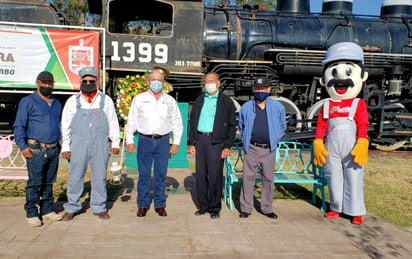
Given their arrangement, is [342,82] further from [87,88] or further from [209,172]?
[87,88]

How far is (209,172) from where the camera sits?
3982mm

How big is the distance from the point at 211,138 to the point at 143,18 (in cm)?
539

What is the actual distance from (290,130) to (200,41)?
9.54ft

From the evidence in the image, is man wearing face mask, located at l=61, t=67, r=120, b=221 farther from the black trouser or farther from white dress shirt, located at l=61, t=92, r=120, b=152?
the black trouser

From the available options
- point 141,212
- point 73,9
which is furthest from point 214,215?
point 73,9

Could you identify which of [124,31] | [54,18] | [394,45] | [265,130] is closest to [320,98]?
[394,45]

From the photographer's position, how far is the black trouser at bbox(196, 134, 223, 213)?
3.93 meters

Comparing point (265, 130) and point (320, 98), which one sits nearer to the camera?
point (265, 130)

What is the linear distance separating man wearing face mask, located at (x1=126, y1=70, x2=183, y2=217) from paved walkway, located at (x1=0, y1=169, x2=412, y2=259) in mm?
242

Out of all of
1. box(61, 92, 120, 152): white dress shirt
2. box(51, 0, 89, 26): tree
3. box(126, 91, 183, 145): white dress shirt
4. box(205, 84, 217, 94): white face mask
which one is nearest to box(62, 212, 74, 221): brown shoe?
box(61, 92, 120, 152): white dress shirt

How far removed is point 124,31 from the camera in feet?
27.2

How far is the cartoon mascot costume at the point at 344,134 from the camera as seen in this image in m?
3.88

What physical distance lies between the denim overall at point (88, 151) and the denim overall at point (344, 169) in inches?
98.5

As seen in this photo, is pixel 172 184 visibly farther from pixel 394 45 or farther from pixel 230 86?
pixel 394 45
